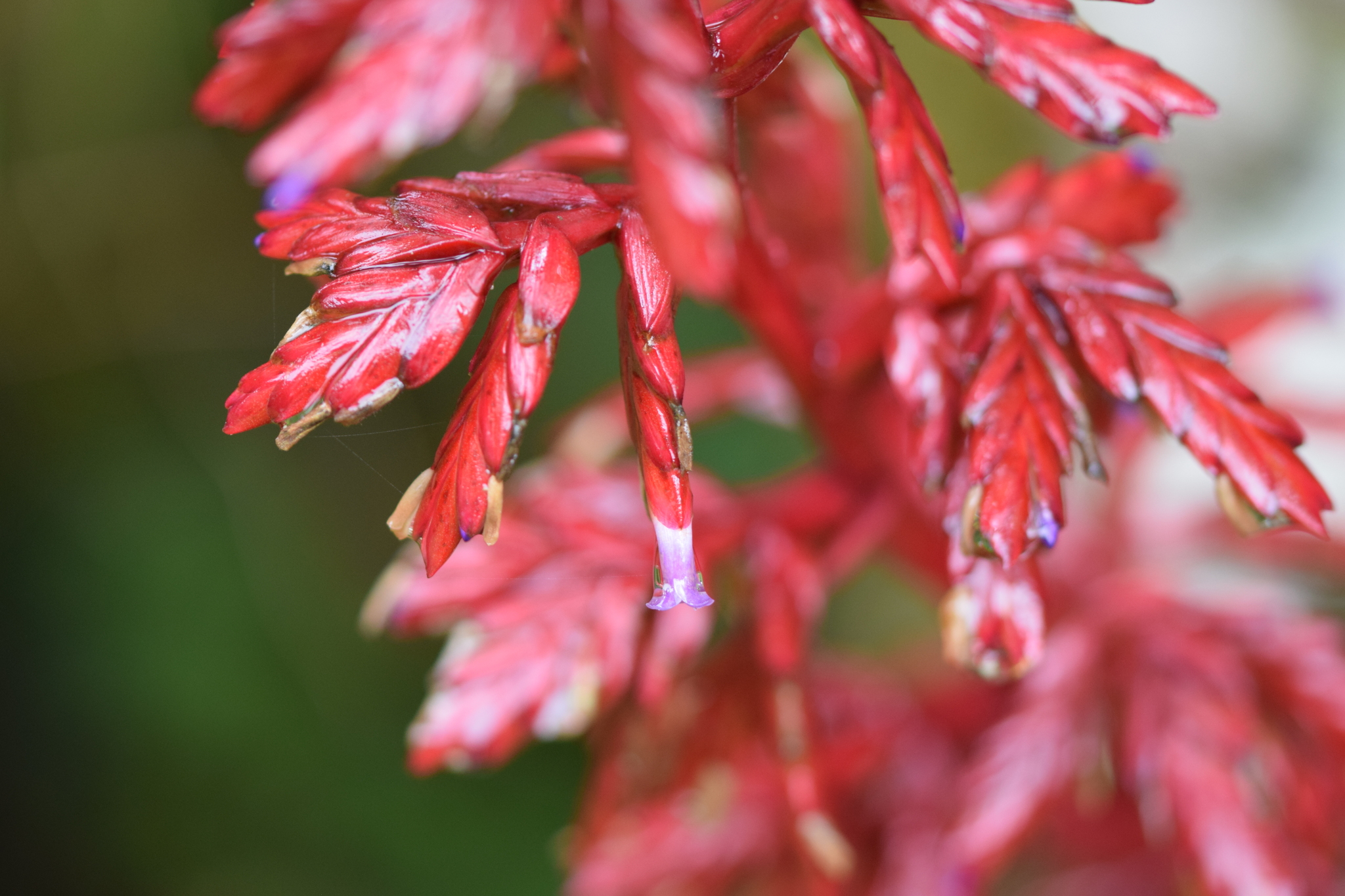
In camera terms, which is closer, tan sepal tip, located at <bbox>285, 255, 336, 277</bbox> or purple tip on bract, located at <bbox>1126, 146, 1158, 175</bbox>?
tan sepal tip, located at <bbox>285, 255, 336, 277</bbox>

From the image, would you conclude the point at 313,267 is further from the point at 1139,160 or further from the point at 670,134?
the point at 1139,160

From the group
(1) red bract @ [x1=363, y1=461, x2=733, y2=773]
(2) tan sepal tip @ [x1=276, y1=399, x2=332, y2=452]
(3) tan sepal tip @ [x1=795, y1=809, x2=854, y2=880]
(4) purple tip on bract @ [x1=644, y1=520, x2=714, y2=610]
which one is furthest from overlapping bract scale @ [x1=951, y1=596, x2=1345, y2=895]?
(2) tan sepal tip @ [x1=276, y1=399, x2=332, y2=452]

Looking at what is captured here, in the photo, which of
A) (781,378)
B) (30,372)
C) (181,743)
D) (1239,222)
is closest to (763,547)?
(781,378)

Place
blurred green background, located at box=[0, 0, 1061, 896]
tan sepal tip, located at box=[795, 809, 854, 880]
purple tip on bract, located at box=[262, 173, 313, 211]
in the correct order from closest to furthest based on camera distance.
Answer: purple tip on bract, located at box=[262, 173, 313, 211] < tan sepal tip, located at box=[795, 809, 854, 880] < blurred green background, located at box=[0, 0, 1061, 896]

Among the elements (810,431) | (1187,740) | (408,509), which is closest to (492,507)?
(408,509)

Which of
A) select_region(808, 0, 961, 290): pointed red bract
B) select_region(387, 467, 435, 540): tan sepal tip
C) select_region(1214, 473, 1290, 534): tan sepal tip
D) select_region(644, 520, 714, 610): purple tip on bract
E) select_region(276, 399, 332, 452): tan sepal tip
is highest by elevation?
select_region(808, 0, 961, 290): pointed red bract

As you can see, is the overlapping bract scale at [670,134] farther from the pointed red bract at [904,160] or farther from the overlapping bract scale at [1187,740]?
the overlapping bract scale at [1187,740]

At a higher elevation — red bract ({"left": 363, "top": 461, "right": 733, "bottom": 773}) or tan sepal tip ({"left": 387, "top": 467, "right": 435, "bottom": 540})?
tan sepal tip ({"left": 387, "top": 467, "right": 435, "bottom": 540})

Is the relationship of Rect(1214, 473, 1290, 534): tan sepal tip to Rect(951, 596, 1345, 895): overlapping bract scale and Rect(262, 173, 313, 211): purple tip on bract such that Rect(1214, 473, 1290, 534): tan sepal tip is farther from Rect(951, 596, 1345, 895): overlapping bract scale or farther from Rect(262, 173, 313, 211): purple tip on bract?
Rect(262, 173, 313, 211): purple tip on bract
